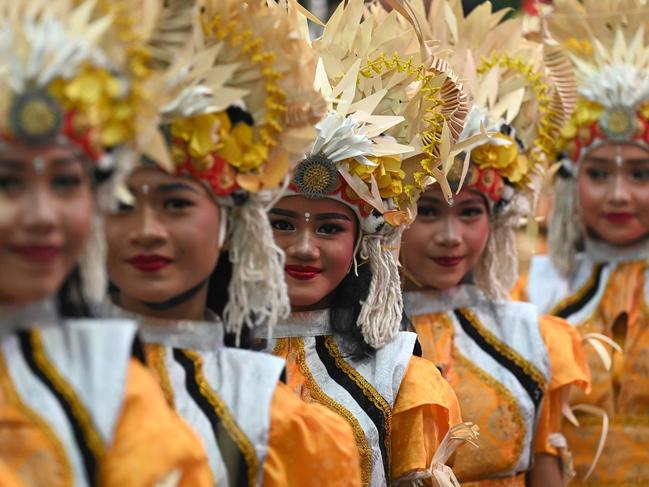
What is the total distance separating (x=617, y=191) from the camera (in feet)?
17.2

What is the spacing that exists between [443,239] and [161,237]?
5.43 ft

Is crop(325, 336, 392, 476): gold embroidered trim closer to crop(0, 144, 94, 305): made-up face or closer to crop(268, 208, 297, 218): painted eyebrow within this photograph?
crop(268, 208, 297, 218): painted eyebrow

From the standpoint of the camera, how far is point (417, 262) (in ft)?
15.0

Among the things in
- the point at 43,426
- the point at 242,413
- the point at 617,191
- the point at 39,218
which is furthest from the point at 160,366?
the point at 617,191

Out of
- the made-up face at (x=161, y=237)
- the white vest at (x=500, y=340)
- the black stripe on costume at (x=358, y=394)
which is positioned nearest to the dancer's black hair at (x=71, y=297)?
the made-up face at (x=161, y=237)

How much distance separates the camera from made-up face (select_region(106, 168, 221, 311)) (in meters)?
3.01

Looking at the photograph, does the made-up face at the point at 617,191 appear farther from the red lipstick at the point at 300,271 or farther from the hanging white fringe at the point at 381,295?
the red lipstick at the point at 300,271

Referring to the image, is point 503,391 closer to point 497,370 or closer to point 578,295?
point 497,370

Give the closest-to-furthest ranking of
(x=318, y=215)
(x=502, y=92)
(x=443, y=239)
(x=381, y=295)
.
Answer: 1. (x=318, y=215)
2. (x=381, y=295)
3. (x=443, y=239)
4. (x=502, y=92)

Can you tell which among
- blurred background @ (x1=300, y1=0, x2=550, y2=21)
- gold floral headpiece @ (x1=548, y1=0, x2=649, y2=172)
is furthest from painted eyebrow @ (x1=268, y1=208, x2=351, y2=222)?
blurred background @ (x1=300, y1=0, x2=550, y2=21)

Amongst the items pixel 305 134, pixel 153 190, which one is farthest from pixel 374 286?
pixel 153 190

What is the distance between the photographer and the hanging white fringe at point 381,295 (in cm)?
402

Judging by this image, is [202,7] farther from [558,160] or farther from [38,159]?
[558,160]

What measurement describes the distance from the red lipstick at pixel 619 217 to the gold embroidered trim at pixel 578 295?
194mm
